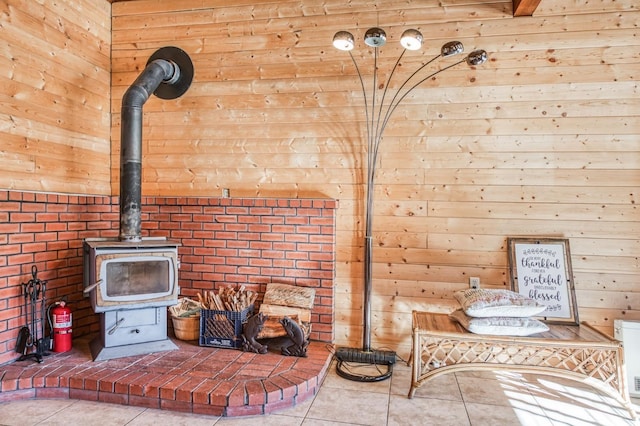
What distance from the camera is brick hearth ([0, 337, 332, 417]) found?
2410 millimetres

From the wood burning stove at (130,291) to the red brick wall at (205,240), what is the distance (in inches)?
14.1

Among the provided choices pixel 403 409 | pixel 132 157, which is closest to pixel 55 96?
pixel 132 157

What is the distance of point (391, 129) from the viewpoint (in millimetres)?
3311

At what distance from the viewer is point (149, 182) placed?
3686 millimetres

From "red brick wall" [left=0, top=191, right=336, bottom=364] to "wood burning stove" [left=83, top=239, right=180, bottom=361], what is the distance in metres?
0.36

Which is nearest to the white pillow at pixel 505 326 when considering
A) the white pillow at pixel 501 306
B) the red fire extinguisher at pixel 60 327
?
the white pillow at pixel 501 306

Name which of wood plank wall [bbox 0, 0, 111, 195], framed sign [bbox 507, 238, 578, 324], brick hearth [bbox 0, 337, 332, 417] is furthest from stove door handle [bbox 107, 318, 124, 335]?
framed sign [bbox 507, 238, 578, 324]

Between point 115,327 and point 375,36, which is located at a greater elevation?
point 375,36

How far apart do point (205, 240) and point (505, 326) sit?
2261mm

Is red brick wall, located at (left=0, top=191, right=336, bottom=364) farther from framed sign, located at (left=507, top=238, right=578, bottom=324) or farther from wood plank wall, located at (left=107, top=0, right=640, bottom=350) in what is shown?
framed sign, located at (left=507, top=238, right=578, bottom=324)

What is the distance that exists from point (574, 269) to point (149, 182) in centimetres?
332

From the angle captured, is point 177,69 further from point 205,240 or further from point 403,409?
point 403,409

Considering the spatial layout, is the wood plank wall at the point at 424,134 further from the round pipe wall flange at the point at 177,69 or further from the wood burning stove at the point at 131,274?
the wood burning stove at the point at 131,274

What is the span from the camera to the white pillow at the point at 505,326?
8.60 ft
